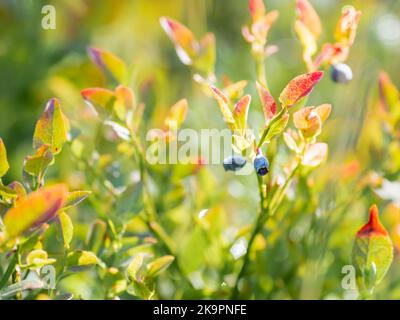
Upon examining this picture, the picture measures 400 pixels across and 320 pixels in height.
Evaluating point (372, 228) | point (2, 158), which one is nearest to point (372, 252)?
point (372, 228)

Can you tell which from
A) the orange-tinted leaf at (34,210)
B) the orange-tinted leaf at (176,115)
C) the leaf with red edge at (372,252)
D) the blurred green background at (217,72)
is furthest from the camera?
the blurred green background at (217,72)

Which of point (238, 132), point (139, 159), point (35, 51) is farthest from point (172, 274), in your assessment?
point (35, 51)

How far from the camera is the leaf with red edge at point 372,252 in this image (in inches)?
25.0

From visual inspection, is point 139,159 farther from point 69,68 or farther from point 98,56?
point 69,68

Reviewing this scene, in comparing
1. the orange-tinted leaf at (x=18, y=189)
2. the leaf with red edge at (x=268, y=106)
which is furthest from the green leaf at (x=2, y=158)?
the leaf with red edge at (x=268, y=106)

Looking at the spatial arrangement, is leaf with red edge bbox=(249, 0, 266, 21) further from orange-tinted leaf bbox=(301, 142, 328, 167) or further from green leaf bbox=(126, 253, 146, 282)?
green leaf bbox=(126, 253, 146, 282)

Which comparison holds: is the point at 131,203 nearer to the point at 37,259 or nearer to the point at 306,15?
the point at 37,259

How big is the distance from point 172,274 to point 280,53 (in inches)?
28.3

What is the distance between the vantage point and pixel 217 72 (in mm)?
1090

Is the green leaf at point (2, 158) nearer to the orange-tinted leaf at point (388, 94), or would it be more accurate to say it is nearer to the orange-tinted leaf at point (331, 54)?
the orange-tinted leaf at point (331, 54)

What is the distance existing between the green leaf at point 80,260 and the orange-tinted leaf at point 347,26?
0.33m

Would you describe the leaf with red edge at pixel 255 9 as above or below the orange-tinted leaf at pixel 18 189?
above

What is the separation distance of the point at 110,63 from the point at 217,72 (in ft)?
1.12

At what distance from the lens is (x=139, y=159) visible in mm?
723
